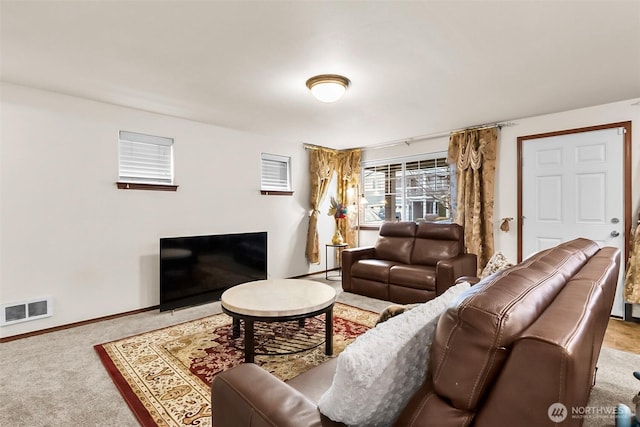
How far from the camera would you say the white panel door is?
139 inches

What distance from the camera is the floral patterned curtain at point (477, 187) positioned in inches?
170

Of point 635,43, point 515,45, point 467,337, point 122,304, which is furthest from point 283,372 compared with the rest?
point 635,43

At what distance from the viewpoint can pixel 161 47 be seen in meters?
2.31

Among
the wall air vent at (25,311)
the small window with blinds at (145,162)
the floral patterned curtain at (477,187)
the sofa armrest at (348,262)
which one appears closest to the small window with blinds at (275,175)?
the small window with blinds at (145,162)

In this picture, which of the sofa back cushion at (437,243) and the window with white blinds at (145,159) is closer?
the window with white blinds at (145,159)

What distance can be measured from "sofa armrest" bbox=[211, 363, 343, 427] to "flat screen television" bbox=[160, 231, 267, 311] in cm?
276

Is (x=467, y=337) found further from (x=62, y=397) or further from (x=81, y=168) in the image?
(x=81, y=168)

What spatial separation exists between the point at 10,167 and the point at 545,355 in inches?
161

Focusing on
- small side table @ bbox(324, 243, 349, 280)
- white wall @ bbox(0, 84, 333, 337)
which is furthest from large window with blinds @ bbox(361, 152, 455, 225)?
white wall @ bbox(0, 84, 333, 337)

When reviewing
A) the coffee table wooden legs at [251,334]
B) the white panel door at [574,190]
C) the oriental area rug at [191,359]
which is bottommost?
the oriental area rug at [191,359]

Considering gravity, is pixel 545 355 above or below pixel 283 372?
above

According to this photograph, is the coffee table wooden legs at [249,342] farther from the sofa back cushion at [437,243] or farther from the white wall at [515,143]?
the white wall at [515,143]

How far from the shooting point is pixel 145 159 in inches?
151

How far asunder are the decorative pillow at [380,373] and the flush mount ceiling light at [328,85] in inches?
89.7
